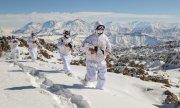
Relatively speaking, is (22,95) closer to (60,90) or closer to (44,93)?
(44,93)

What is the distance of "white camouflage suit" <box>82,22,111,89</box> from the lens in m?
13.3

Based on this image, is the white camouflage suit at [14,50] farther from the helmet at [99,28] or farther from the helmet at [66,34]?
the helmet at [99,28]

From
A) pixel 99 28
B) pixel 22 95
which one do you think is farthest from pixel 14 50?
pixel 22 95

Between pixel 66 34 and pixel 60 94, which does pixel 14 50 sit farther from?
pixel 60 94

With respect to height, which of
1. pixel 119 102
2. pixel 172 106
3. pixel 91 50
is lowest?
pixel 172 106

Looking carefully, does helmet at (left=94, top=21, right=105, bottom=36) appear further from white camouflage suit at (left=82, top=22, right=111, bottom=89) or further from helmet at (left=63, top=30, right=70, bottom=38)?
helmet at (left=63, top=30, right=70, bottom=38)

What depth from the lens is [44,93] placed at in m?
11.6

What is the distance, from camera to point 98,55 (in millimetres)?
13453

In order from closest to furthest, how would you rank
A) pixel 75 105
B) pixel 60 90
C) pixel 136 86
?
pixel 75 105 → pixel 60 90 → pixel 136 86

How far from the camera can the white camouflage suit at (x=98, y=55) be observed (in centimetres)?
1331

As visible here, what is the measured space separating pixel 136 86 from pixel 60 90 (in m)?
10.6

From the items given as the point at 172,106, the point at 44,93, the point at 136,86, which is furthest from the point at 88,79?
the point at 136,86

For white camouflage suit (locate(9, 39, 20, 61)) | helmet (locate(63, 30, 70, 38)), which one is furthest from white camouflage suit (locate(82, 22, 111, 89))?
white camouflage suit (locate(9, 39, 20, 61))

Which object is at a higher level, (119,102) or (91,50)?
(91,50)
